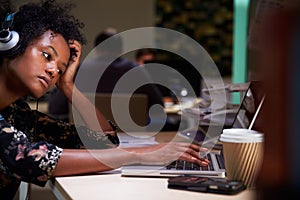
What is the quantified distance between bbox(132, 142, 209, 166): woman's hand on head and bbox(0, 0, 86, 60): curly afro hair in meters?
0.37

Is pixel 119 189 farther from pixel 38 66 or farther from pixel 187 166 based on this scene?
pixel 38 66

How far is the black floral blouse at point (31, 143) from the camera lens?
100 cm

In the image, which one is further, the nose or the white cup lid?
the nose

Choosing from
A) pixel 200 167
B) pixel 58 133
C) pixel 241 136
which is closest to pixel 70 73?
pixel 58 133

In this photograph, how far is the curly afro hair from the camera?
113cm

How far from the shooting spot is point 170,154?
1.18 meters

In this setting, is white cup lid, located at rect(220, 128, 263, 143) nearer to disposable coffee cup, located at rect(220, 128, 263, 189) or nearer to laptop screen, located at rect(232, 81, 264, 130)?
disposable coffee cup, located at rect(220, 128, 263, 189)

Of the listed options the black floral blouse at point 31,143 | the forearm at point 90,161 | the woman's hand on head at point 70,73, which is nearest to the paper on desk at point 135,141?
the black floral blouse at point 31,143

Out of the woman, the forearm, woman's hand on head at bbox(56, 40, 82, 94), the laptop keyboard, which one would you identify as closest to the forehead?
the woman

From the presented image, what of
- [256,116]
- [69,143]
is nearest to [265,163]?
[256,116]

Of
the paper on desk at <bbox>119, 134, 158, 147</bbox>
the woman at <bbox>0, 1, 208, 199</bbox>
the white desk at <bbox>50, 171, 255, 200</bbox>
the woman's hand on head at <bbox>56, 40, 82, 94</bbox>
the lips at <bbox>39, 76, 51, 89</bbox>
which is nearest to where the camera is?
the white desk at <bbox>50, 171, 255, 200</bbox>

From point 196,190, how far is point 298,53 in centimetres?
65

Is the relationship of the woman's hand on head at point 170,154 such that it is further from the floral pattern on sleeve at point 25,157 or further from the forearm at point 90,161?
the floral pattern on sleeve at point 25,157

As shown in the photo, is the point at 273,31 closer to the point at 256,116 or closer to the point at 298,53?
the point at 298,53
